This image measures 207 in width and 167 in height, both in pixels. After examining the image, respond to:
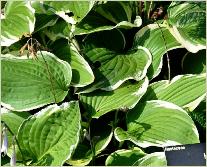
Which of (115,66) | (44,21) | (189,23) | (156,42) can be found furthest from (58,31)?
(189,23)

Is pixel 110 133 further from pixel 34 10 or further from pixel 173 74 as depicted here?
pixel 34 10

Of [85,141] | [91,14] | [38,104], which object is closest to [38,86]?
[38,104]

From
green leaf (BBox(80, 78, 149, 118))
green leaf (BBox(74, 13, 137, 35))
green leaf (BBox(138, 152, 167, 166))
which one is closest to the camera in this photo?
green leaf (BBox(138, 152, 167, 166))

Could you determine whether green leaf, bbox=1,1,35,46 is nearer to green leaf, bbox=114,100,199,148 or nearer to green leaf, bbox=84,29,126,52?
green leaf, bbox=84,29,126,52

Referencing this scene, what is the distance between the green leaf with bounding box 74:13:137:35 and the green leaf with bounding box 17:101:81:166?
351 mm

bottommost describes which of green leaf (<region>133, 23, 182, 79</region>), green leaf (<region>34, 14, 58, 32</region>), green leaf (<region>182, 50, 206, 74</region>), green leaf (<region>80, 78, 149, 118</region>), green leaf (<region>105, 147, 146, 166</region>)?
green leaf (<region>105, 147, 146, 166</region>)

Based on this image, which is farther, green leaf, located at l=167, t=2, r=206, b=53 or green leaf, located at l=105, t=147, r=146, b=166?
green leaf, located at l=167, t=2, r=206, b=53

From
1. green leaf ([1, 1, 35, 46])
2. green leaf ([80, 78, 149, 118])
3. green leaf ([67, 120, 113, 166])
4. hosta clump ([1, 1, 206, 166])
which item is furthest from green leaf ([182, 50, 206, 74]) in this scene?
green leaf ([1, 1, 35, 46])

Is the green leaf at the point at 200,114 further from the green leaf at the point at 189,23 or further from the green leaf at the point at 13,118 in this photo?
the green leaf at the point at 13,118

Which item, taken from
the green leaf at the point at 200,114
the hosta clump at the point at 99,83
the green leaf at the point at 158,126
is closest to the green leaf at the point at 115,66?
the hosta clump at the point at 99,83

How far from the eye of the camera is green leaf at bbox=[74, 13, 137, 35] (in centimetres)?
183

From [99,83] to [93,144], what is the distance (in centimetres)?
24

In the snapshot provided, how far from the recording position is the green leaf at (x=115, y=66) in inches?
70.2

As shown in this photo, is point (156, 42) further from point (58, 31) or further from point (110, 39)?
point (58, 31)
